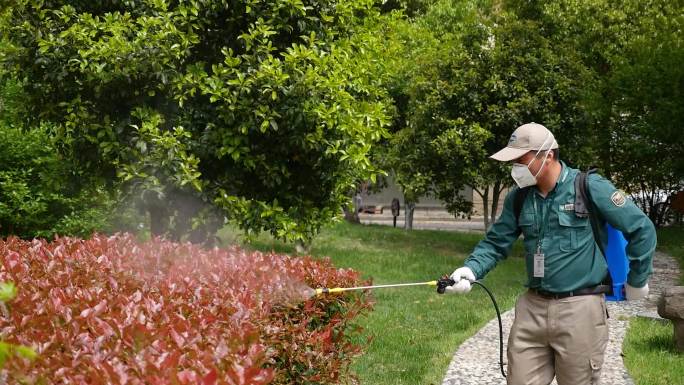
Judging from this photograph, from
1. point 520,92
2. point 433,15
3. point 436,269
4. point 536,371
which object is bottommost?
point 436,269

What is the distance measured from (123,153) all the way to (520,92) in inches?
395

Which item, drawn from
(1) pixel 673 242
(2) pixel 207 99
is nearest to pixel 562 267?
(2) pixel 207 99

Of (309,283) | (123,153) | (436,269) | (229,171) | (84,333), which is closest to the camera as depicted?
(84,333)

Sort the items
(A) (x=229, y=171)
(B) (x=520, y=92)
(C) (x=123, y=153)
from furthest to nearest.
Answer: (B) (x=520, y=92) → (A) (x=229, y=171) → (C) (x=123, y=153)

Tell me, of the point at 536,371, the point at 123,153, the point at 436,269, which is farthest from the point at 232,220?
the point at 436,269

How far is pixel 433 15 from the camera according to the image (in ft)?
71.1

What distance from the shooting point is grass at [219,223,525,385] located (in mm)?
6645

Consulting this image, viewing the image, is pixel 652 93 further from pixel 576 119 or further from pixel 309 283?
pixel 309 283

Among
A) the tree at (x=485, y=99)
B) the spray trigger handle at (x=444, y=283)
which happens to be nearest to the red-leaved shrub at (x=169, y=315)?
the spray trigger handle at (x=444, y=283)

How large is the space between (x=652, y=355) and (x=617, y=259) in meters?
3.44

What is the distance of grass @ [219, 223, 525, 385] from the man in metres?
2.12

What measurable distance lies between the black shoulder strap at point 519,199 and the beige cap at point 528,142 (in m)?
0.24

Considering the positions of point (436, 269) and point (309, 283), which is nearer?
point (309, 283)

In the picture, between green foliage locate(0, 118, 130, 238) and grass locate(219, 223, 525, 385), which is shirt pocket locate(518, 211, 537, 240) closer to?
grass locate(219, 223, 525, 385)
